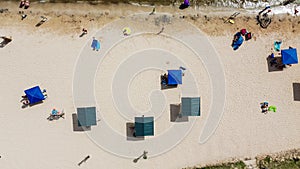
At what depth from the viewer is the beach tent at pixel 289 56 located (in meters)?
19.1

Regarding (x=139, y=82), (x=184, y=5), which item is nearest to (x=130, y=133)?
(x=139, y=82)

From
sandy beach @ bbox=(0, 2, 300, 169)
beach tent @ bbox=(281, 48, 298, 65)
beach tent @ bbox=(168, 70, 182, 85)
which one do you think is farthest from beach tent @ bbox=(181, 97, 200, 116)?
beach tent @ bbox=(281, 48, 298, 65)

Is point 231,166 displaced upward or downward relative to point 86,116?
downward

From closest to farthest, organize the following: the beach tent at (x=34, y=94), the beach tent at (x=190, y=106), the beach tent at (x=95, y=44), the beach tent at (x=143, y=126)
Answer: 1. the beach tent at (x=34, y=94)
2. the beach tent at (x=143, y=126)
3. the beach tent at (x=190, y=106)
4. the beach tent at (x=95, y=44)

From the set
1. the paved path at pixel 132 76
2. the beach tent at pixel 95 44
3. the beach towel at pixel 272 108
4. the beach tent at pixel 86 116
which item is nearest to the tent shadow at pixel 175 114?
the paved path at pixel 132 76

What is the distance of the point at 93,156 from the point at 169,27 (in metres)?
7.82

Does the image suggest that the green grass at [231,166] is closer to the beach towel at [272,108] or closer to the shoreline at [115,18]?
the beach towel at [272,108]

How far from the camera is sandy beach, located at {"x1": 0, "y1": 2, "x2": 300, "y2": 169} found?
1856cm

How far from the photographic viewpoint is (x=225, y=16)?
1950 centimetres

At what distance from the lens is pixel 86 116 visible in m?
18.2

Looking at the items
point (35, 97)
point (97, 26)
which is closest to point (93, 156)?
point (35, 97)

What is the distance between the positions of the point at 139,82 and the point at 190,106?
9.64 ft

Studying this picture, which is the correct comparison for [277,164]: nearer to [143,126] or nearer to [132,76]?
[143,126]

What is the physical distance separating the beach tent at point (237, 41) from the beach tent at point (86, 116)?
8206mm
